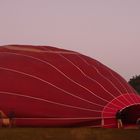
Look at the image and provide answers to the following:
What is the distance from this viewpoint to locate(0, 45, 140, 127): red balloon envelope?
17.1 meters

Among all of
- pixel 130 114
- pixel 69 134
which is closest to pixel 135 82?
pixel 130 114

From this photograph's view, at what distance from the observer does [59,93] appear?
17688 mm

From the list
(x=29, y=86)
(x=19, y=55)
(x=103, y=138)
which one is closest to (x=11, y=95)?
(x=29, y=86)

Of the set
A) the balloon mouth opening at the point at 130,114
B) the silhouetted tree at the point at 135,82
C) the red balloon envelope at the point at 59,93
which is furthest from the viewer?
the silhouetted tree at the point at 135,82

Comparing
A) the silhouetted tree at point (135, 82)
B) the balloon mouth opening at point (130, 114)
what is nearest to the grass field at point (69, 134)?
the balloon mouth opening at point (130, 114)

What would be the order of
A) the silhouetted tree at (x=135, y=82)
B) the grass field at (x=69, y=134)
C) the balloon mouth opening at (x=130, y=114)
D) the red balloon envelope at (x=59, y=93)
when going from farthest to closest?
the silhouetted tree at (x=135, y=82), the balloon mouth opening at (x=130, y=114), the red balloon envelope at (x=59, y=93), the grass field at (x=69, y=134)

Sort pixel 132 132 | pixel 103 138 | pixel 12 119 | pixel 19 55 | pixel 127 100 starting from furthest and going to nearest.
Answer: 1. pixel 19 55
2. pixel 127 100
3. pixel 12 119
4. pixel 132 132
5. pixel 103 138

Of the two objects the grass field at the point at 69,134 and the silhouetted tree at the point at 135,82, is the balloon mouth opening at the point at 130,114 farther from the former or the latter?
the silhouetted tree at the point at 135,82

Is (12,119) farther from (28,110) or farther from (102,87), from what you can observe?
(102,87)

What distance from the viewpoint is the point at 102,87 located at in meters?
18.6

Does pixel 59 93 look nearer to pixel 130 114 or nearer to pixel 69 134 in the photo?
pixel 130 114

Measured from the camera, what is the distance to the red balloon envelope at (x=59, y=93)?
1709cm

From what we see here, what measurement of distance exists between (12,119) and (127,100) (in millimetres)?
5597

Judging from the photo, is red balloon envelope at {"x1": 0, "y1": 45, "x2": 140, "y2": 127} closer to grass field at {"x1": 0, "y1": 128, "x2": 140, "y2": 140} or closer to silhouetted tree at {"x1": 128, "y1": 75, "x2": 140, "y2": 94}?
grass field at {"x1": 0, "y1": 128, "x2": 140, "y2": 140}
